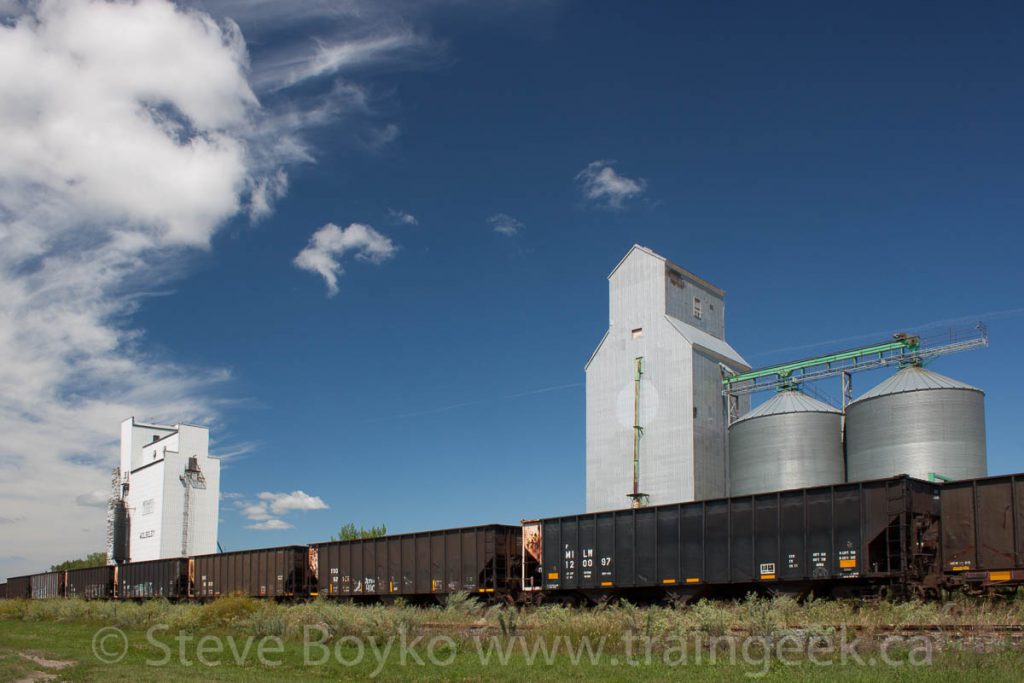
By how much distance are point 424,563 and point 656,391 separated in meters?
21.6

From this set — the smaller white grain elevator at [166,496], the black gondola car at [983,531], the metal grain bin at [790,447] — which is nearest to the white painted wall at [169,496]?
the smaller white grain elevator at [166,496]

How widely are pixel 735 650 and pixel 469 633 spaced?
7.68 metres

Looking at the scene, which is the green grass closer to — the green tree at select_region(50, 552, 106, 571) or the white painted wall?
the white painted wall

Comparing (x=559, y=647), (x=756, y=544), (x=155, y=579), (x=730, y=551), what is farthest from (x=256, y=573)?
(x=559, y=647)

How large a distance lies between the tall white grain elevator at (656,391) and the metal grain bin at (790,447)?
2651mm

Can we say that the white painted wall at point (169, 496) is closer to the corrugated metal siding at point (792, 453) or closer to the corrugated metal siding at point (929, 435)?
the corrugated metal siding at point (792, 453)

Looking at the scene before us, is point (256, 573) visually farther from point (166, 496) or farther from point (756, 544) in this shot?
point (166, 496)

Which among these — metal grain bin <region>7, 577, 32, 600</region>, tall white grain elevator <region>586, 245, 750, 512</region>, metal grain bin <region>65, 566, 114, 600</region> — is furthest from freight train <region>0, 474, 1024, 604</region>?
metal grain bin <region>7, 577, 32, 600</region>

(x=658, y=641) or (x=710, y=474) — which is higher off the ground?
(x=710, y=474)

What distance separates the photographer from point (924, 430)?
145 feet

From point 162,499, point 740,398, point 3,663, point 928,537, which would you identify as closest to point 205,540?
point 162,499

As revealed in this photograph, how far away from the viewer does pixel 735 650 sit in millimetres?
16719

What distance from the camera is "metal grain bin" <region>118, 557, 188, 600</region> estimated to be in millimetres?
52000

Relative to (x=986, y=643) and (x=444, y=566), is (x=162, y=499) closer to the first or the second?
(x=444, y=566)
